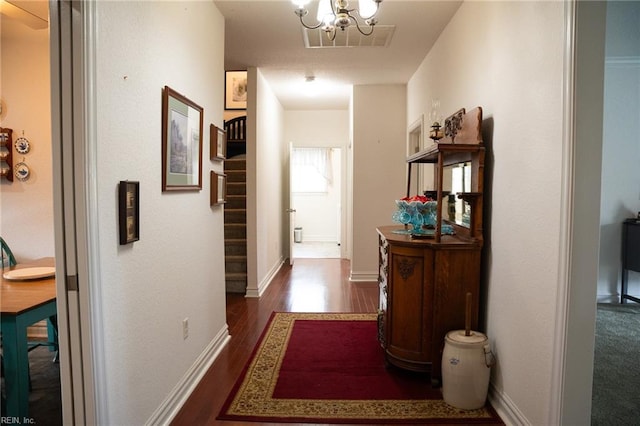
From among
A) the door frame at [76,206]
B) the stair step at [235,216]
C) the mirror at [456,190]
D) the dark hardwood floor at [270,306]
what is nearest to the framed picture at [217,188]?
the dark hardwood floor at [270,306]

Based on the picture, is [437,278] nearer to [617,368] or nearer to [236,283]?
[617,368]

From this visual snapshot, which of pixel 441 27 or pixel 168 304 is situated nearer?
pixel 168 304

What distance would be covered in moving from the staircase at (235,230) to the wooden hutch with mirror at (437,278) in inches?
108

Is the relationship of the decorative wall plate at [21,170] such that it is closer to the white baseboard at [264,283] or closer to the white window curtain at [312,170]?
the white baseboard at [264,283]

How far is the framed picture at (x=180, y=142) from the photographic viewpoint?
81.8 inches

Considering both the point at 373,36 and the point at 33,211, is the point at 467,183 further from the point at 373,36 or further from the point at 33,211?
the point at 33,211

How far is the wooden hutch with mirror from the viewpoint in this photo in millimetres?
2346

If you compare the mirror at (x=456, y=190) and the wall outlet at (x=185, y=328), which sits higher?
the mirror at (x=456, y=190)

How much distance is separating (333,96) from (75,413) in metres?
5.22

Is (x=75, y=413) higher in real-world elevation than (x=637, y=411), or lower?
higher

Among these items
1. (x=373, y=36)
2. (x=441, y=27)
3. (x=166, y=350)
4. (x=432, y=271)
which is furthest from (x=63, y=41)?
(x=441, y=27)

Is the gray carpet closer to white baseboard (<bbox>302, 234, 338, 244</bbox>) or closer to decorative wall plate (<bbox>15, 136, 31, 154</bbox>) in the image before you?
decorative wall plate (<bbox>15, 136, 31, 154</bbox>)

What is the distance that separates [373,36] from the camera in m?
3.50

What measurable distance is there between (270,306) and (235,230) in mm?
1527
